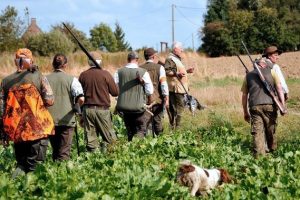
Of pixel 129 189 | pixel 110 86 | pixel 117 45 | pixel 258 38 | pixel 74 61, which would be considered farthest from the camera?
pixel 117 45

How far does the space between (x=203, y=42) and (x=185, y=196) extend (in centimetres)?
5655

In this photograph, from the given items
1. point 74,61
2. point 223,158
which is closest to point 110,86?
point 223,158

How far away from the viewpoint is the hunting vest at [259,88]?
30.7 ft

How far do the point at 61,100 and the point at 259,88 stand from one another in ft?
11.2

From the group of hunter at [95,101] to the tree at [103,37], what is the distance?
192 feet

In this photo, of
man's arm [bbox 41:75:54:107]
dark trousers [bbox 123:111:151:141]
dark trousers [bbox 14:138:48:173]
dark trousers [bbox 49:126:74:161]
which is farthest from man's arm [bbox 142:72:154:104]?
dark trousers [bbox 14:138:48:173]

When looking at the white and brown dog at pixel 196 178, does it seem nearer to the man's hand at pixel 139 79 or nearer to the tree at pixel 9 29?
the man's hand at pixel 139 79

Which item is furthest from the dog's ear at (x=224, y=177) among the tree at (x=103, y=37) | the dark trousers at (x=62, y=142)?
the tree at (x=103, y=37)

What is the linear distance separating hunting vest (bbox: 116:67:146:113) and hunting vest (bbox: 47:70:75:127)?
5.52 ft

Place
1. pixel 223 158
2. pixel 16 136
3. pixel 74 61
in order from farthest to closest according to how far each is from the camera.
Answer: pixel 74 61, pixel 223 158, pixel 16 136

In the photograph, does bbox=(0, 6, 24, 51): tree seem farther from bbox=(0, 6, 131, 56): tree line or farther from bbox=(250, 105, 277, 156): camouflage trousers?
bbox=(250, 105, 277, 156): camouflage trousers

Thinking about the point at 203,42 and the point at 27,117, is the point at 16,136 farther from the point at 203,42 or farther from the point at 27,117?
the point at 203,42

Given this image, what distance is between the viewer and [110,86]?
9188 millimetres

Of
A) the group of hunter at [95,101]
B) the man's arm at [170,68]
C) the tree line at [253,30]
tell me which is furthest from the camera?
the tree line at [253,30]
